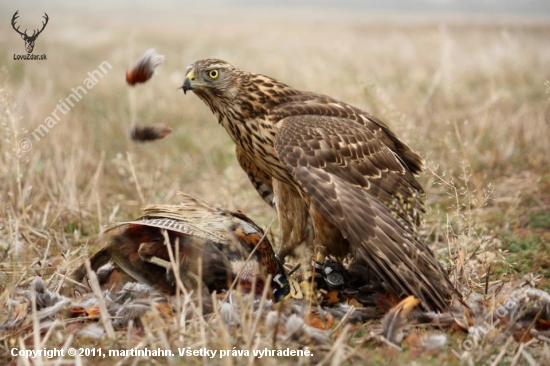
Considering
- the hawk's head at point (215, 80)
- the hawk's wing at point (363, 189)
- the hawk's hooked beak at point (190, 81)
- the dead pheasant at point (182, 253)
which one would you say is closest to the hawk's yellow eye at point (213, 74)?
the hawk's head at point (215, 80)

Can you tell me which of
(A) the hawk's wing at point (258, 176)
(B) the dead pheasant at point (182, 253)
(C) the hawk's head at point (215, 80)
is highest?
(C) the hawk's head at point (215, 80)

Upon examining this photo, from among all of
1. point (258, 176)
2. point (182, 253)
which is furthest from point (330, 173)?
point (258, 176)

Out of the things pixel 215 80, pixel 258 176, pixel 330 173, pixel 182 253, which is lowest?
pixel 182 253

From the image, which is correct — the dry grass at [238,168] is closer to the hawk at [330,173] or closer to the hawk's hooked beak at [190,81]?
the hawk at [330,173]

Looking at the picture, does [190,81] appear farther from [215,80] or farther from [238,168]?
[238,168]

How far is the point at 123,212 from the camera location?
19.1 feet

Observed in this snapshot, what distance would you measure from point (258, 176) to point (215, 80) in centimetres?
94

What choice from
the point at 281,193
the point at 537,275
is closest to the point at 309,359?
the point at 281,193

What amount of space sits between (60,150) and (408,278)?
4.47 metres

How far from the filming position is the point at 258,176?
4926 mm

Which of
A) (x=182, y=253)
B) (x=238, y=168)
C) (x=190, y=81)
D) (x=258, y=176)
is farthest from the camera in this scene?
(x=238, y=168)

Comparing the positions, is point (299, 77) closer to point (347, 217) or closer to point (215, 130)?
point (215, 130)

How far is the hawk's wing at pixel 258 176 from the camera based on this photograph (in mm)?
4852

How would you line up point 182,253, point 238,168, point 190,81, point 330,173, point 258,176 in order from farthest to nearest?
point 238,168 < point 258,176 < point 190,81 < point 330,173 < point 182,253
